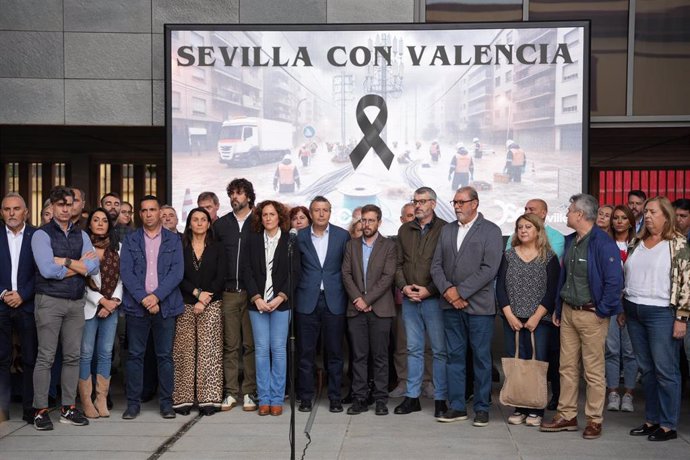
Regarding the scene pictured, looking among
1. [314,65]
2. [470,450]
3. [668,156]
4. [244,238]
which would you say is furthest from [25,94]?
[668,156]

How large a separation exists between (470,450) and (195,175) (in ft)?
17.5

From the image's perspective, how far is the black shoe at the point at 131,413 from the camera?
8.23 m

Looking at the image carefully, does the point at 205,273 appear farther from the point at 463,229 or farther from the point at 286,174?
the point at 286,174

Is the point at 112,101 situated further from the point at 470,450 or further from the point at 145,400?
the point at 470,450

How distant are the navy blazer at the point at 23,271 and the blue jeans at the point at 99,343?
53 cm

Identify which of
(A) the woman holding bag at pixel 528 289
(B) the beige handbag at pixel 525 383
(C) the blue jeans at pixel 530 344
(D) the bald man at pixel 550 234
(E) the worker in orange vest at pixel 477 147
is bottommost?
(B) the beige handbag at pixel 525 383

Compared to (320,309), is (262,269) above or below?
above

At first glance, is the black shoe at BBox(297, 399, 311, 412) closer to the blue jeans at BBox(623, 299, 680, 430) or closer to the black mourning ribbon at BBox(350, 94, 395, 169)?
the blue jeans at BBox(623, 299, 680, 430)

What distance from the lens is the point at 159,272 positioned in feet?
27.5

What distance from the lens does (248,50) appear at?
11.2 metres

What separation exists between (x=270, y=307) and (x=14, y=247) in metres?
2.25

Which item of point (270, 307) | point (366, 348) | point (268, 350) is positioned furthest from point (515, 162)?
point (268, 350)

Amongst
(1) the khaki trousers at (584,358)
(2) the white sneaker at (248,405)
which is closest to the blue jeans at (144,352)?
(2) the white sneaker at (248,405)

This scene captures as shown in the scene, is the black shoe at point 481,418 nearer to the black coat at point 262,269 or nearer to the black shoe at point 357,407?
the black shoe at point 357,407
